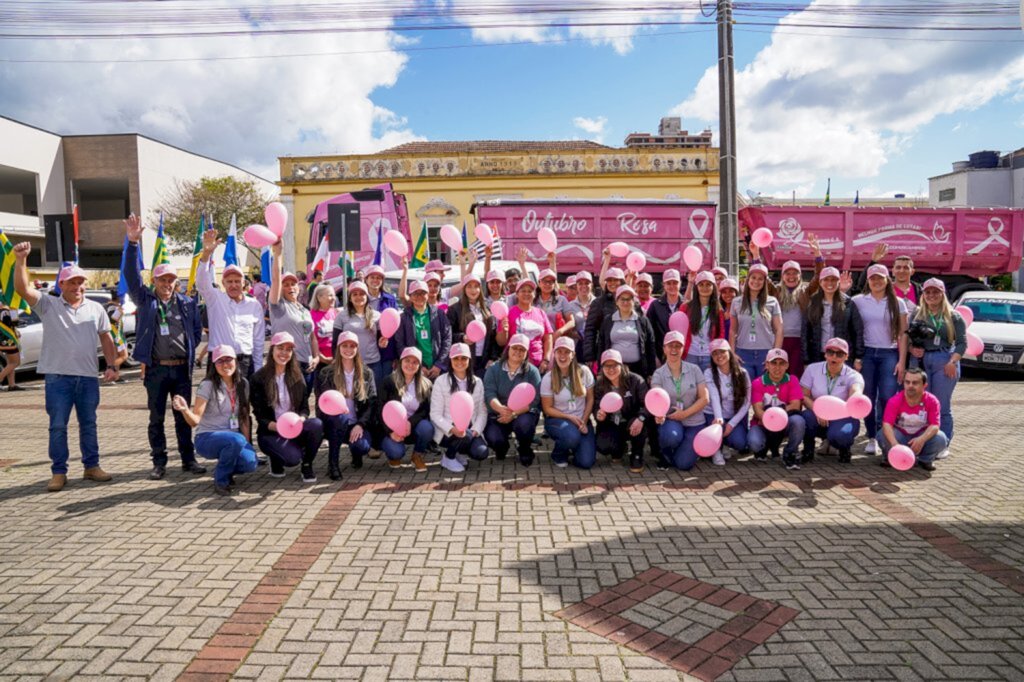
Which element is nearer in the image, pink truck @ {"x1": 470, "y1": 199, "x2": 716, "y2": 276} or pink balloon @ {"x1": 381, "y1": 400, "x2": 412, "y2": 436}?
pink balloon @ {"x1": 381, "y1": 400, "x2": 412, "y2": 436}

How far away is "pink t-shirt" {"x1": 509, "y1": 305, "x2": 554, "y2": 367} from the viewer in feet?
23.6

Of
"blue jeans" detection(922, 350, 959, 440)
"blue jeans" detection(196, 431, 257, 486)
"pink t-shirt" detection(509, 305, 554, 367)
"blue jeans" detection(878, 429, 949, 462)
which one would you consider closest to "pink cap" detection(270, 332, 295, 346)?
"blue jeans" detection(196, 431, 257, 486)

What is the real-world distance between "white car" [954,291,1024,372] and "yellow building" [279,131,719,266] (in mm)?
14401

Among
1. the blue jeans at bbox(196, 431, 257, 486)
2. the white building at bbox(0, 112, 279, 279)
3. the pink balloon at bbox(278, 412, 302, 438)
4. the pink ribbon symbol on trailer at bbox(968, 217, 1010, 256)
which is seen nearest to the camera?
the blue jeans at bbox(196, 431, 257, 486)

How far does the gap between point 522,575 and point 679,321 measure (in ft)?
12.2

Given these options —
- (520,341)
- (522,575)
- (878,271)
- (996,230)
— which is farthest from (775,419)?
(996,230)

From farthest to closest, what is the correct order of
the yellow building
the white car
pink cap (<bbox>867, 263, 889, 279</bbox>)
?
1. the yellow building
2. the white car
3. pink cap (<bbox>867, 263, 889, 279</bbox>)

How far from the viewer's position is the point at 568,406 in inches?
264

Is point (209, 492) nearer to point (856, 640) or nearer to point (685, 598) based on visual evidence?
point (685, 598)

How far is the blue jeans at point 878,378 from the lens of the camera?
276 inches

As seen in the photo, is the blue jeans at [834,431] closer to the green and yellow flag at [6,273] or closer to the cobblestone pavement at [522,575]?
the cobblestone pavement at [522,575]

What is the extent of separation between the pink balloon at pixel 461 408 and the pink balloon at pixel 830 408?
315 cm

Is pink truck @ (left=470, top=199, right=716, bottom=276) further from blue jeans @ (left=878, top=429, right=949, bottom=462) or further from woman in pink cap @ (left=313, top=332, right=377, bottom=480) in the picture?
blue jeans @ (left=878, top=429, right=949, bottom=462)

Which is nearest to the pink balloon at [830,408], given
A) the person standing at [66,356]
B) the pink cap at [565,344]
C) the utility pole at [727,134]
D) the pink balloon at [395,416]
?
the pink cap at [565,344]
